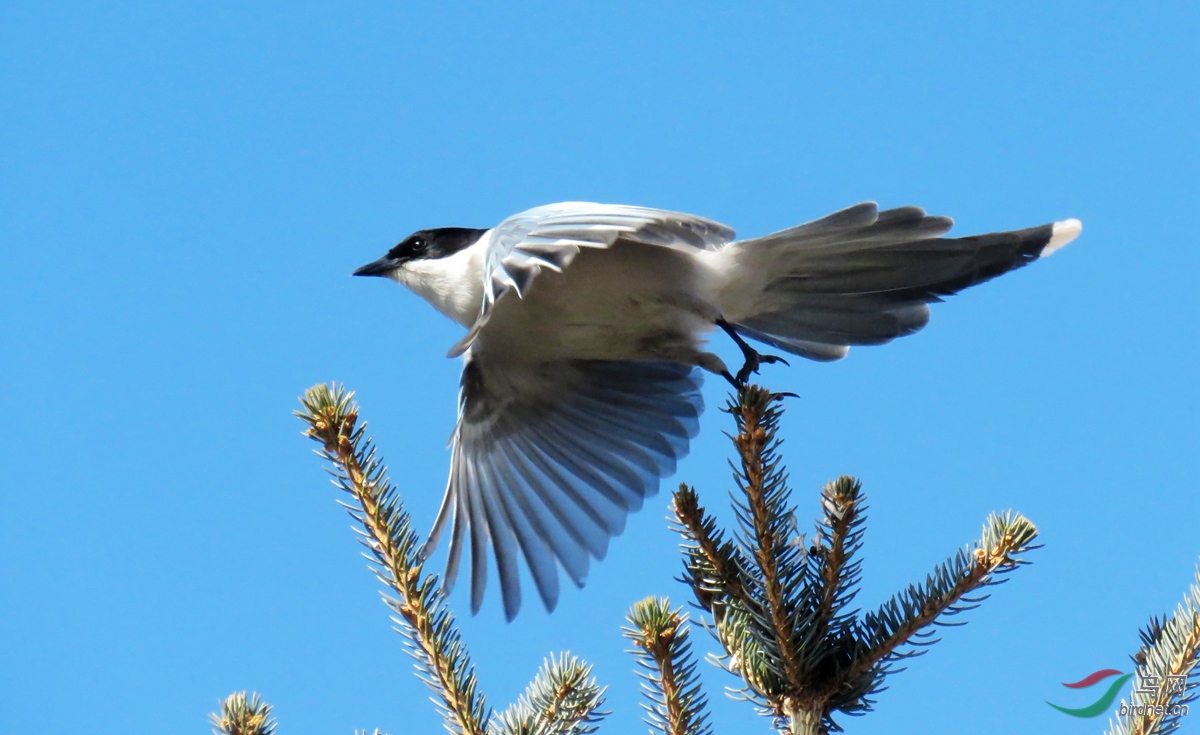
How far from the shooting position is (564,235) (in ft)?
9.62

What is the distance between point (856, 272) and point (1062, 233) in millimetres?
692

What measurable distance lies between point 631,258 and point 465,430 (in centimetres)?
102

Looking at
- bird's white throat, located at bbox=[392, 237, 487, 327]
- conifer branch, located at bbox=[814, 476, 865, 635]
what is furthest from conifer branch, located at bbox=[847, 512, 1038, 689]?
bird's white throat, located at bbox=[392, 237, 487, 327]

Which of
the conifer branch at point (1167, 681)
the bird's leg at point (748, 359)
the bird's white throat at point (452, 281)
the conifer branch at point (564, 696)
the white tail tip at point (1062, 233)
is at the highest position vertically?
the bird's white throat at point (452, 281)

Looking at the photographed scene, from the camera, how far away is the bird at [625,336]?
351 centimetres

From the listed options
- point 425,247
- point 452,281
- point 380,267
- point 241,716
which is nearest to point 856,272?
point 452,281

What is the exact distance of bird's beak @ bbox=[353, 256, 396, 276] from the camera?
4664mm

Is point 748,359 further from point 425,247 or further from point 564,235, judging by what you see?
point 425,247

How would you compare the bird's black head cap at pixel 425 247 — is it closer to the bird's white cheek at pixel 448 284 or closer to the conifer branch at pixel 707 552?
the bird's white cheek at pixel 448 284

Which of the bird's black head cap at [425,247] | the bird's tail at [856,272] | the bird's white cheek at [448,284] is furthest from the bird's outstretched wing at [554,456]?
the bird's black head cap at [425,247]

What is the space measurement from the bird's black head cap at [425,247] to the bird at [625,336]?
202 mm

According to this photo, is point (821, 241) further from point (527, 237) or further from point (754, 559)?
point (754, 559)

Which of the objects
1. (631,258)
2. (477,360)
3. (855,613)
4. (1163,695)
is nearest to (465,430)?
(477,360)

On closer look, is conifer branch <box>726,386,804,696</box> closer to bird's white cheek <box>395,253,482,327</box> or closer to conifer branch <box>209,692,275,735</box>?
conifer branch <box>209,692,275,735</box>
